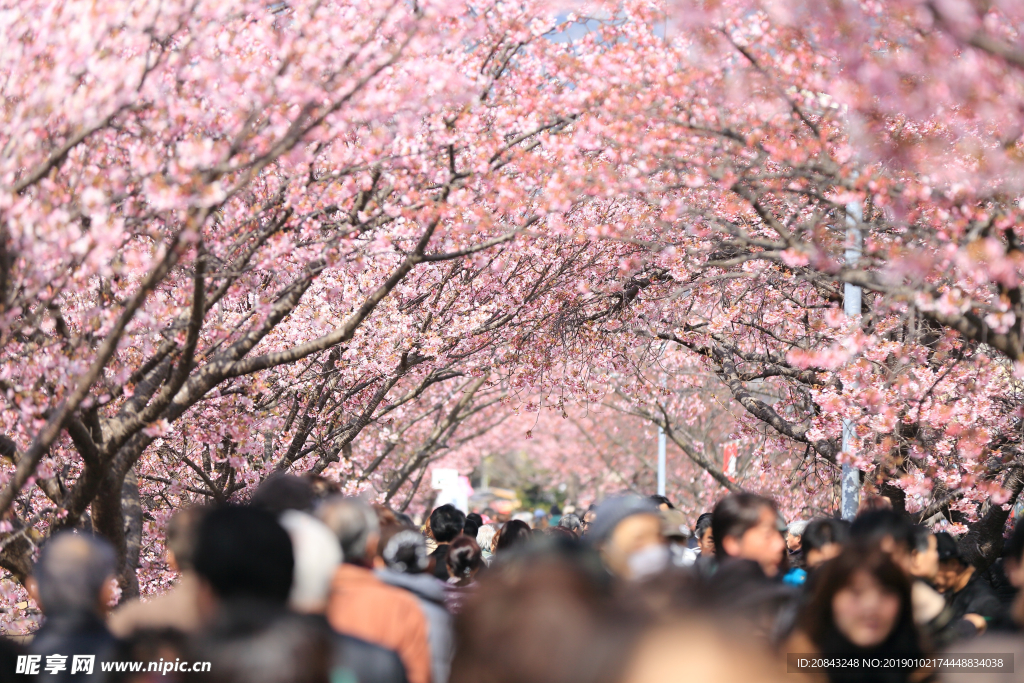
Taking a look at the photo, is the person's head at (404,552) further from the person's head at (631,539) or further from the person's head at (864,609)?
the person's head at (864,609)

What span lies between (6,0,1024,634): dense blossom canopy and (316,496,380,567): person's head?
5.94ft

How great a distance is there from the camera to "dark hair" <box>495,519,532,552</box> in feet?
18.8

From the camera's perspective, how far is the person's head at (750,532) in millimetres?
4258

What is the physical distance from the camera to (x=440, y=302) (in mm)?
10320

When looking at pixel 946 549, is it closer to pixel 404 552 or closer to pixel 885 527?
pixel 885 527

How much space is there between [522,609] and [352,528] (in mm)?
1553

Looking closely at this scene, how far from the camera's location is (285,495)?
3.89 meters

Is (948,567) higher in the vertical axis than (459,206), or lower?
lower

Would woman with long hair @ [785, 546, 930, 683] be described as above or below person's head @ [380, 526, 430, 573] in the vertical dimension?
below

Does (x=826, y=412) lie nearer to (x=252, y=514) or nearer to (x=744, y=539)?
(x=744, y=539)

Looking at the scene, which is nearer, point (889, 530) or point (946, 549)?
point (889, 530)

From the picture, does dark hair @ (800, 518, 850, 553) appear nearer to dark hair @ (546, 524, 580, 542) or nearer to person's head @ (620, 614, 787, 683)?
dark hair @ (546, 524, 580, 542)

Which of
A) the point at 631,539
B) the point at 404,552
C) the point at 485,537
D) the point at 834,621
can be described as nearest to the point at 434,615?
the point at 404,552

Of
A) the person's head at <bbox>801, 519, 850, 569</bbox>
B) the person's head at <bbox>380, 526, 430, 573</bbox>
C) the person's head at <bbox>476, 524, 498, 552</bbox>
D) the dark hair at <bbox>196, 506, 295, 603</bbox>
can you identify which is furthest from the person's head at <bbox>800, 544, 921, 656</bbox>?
the person's head at <bbox>476, 524, 498, 552</bbox>
